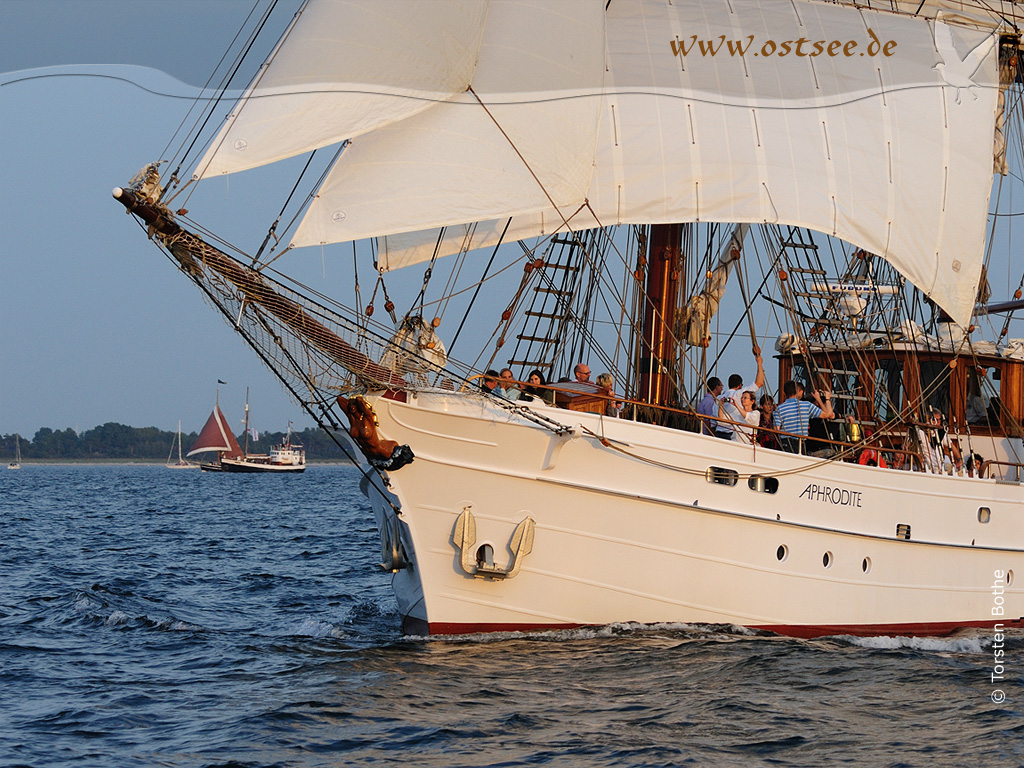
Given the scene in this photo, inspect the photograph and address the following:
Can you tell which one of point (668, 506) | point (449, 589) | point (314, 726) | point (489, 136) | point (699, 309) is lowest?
point (314, 726)

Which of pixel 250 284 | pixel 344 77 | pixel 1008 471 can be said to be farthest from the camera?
pixel 1008 471

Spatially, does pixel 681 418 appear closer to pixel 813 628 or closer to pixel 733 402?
pixel 733 402

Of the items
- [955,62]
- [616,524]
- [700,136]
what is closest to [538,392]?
[616,524]

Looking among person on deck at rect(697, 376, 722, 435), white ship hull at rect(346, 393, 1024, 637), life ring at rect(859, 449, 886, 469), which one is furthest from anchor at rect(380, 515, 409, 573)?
life ring at rect(859, 449, 886, 469)

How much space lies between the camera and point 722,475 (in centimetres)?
1355

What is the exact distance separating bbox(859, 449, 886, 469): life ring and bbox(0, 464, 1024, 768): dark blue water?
7.78ft

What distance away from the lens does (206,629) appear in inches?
599

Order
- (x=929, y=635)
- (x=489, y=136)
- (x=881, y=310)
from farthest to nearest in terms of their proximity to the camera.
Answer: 1. (x=881, y=310)
2. (x=929, y=635)
3. (x=489, y=136)

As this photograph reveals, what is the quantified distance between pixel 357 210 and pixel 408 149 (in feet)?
3.23

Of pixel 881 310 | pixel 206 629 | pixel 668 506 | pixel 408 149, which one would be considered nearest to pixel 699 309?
pixel 881 310

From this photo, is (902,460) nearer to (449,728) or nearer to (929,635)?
(929,635)
